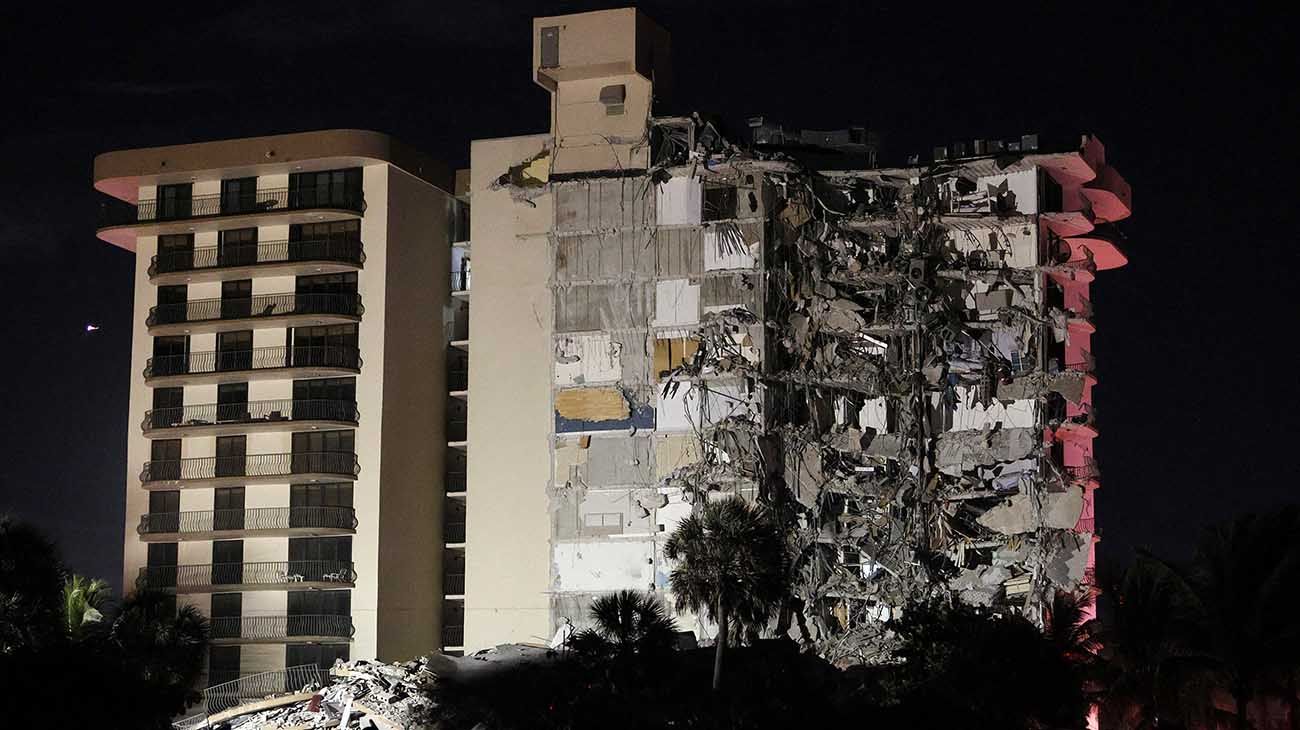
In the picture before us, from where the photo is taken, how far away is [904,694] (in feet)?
170

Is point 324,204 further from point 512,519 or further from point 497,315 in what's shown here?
point 512,519

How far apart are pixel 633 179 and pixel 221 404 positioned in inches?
765

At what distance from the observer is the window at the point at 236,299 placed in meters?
76.8

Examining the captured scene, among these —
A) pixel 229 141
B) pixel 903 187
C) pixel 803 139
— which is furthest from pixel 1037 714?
pixel 229 141

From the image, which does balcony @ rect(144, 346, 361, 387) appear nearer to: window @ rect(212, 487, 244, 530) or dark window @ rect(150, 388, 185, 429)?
dark window @ rect(150, 388, 185, 429)

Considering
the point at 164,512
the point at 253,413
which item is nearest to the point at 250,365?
the point at 253,413

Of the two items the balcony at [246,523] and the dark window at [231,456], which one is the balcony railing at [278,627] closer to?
the balcony at [246,523]

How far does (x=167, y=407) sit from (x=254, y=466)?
5.17m

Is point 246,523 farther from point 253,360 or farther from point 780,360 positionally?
point 780,360

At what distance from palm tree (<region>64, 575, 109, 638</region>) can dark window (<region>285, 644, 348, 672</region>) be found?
23.7 ft

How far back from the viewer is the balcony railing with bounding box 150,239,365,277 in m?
75.2

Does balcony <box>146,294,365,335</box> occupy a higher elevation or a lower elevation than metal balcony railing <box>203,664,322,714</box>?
higher

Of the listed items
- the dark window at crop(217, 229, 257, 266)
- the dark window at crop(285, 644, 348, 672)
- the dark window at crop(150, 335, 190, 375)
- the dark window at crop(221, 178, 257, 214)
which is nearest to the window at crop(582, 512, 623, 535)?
the dark window at crop(285, 644, 348, 672)

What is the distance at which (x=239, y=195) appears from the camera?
3046 inches
